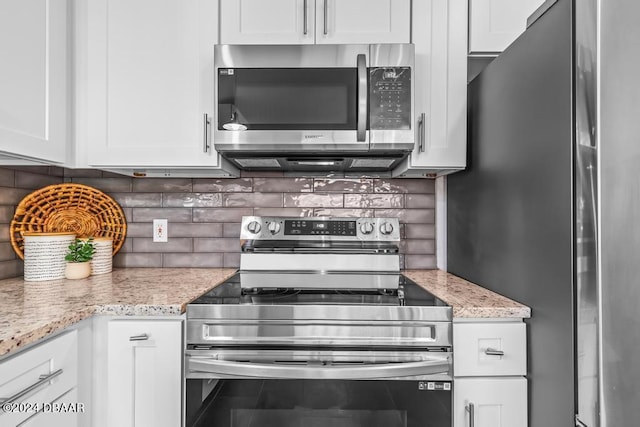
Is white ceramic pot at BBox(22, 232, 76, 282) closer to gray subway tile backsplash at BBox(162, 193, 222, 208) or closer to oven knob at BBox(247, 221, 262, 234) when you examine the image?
gray subway tile backsplash at BBox(162, 193, 222, 208)

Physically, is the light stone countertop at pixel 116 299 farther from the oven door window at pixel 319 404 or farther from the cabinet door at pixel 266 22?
the cabinet door at pixel 266 22

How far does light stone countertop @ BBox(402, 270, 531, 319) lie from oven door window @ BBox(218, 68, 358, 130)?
72 cm

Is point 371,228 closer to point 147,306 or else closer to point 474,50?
point 474,50

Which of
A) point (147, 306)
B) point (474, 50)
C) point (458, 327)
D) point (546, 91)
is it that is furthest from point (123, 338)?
point (474, 50)

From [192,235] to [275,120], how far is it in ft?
2.70

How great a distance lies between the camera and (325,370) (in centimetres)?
113

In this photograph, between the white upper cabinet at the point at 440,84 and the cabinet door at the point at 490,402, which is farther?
the white upper cabinet at the point at 440,84

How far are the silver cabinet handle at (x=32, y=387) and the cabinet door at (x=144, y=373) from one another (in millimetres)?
185

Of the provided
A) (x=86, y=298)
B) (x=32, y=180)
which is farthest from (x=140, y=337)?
(x=32, y=180)

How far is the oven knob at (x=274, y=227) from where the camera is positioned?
5.84 feet

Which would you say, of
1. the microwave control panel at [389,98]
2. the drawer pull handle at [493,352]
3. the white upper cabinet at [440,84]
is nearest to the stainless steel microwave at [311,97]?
the microwave control panel at [389,98]

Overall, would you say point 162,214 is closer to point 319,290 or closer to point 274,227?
point 274,227

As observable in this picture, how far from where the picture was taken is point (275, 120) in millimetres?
1457

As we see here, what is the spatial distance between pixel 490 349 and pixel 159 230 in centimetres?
159
